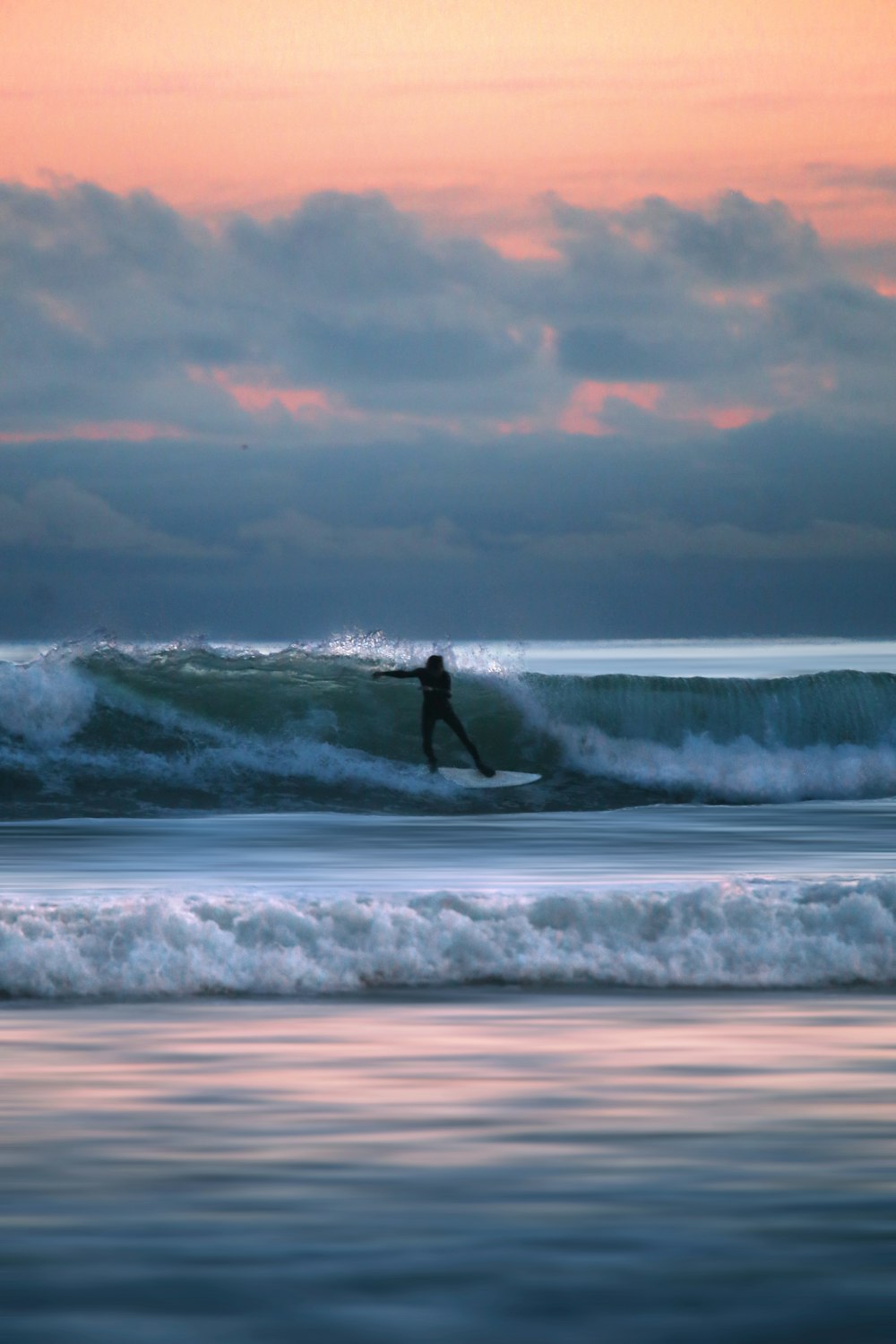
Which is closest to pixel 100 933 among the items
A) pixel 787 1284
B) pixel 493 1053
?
pixel 493 1053

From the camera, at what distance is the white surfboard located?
25875mm

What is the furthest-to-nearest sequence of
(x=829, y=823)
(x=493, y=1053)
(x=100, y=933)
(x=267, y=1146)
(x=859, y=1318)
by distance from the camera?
(x=829, y=823)
(x=100, y=933)
(x=493, y=1053)
(x=267, y=1146)
(x=859, y=1318)

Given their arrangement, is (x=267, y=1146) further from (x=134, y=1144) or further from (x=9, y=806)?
(x=9, y=806)

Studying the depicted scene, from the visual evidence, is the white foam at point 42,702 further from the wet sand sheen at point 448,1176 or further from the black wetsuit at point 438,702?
the wet sand sheen at point 448,1176

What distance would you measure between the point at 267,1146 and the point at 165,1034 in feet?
7.02

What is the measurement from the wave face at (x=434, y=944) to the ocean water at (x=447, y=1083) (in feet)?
0.07

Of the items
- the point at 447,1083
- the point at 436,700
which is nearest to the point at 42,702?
the point at 436,700

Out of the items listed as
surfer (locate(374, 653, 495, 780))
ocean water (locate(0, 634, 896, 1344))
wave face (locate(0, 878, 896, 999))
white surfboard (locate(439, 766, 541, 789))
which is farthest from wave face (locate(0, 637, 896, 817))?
wave face (locate(0, 878, 896, 999))

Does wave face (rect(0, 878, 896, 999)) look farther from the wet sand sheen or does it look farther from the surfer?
the surfer

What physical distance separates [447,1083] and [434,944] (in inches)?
115

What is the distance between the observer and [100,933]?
33.5 feet

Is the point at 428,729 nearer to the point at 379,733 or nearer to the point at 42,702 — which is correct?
the point at 379,733

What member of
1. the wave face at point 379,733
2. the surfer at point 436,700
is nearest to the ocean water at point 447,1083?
the surfer at point 436,700

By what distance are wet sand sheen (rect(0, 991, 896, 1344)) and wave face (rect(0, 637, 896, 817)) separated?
1554cm
